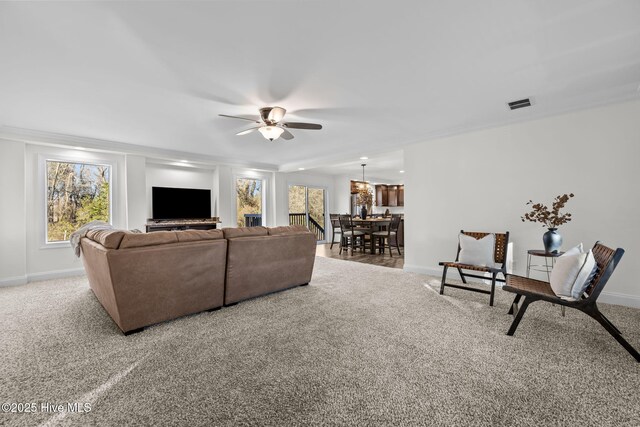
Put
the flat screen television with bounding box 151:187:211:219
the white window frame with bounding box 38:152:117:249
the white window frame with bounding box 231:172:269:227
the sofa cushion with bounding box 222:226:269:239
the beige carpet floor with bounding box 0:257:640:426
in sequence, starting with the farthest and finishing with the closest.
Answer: the white window frame with bounding box 231:172:269:227 < the flat screen television with bounding box 151:187:211:219 < the white window frame with bounding box 38:152:117:249 < the sofa cushion with bounding box 222:226:269:239 < the beige carpet floor with bounding box 0:257:640:426

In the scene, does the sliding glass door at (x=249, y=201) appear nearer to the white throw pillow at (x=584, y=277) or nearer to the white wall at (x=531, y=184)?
the white wall at (x=531, y=184)

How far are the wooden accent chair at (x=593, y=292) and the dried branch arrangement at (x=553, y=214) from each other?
709 mm

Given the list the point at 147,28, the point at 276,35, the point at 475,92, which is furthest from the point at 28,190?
the point at 475,92

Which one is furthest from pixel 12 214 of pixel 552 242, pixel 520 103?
pixel 552 242

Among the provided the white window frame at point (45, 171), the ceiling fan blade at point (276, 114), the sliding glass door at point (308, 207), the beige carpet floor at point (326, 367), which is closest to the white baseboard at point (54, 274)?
the white window frame at point (45, 171)

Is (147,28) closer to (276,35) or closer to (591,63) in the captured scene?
(276,35)

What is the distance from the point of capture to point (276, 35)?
2.03 m

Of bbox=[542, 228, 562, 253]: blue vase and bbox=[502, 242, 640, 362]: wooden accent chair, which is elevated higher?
bbox=[542, 228, 562, 253]: blue vase

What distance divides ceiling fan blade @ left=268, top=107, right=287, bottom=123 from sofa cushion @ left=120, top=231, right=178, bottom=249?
1.70 m

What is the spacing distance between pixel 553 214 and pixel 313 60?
125 inches

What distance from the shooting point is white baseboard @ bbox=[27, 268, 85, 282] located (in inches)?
174

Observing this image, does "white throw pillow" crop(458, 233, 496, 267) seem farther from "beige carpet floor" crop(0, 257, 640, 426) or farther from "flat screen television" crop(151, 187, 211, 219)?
→ "flat screen television" crop(151, 187, 211, 219)

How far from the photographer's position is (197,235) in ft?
9.13

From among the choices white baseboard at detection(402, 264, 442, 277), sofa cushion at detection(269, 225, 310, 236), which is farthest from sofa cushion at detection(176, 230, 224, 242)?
white baseboard at detection(402, 264, 442, 277)
